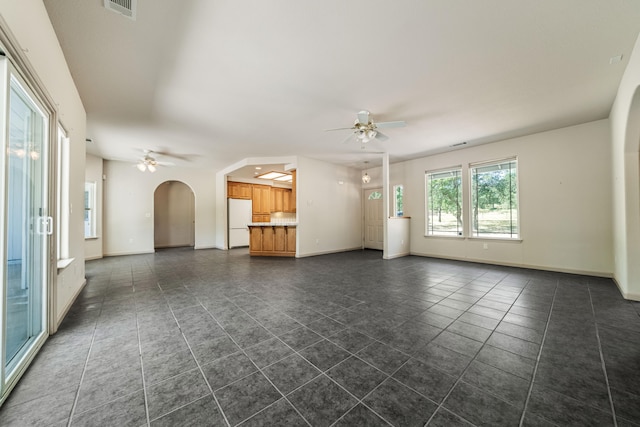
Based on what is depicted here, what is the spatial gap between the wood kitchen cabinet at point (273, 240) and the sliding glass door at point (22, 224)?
4.77 m

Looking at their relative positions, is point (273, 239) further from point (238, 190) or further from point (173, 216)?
point (173, 216)

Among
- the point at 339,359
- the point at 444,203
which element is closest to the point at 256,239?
the point at 444,203

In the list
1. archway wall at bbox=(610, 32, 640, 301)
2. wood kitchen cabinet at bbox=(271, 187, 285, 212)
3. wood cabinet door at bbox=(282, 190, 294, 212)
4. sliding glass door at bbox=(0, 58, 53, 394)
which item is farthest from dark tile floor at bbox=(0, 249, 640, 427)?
wood cabinet door at bbox=(282, 190, 294, 212)

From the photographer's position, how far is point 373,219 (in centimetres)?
828

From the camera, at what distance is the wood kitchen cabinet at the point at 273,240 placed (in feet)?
22.0

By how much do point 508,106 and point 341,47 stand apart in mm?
2989

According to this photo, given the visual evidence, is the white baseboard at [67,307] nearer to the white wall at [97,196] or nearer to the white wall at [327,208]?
the white wall at [97,196]

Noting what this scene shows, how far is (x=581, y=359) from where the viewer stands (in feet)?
5.95

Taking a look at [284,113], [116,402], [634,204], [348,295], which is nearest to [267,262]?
[348,295]

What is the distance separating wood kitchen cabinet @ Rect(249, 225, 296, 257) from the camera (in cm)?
671

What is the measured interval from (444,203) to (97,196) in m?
9.55

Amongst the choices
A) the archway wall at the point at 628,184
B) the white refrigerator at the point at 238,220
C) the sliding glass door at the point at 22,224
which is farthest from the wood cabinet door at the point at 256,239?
the archway wall at the point at 628,184

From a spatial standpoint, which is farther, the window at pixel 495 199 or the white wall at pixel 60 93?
the window at pixel 495 199

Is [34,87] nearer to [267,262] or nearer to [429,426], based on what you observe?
[429,426]
